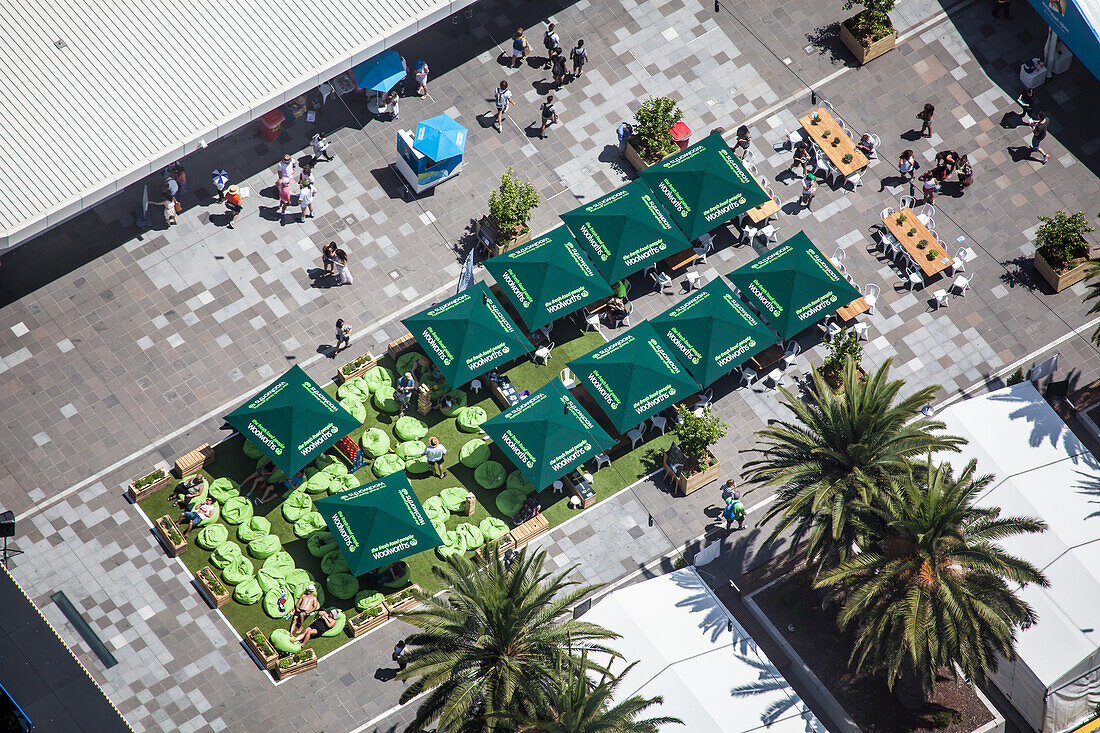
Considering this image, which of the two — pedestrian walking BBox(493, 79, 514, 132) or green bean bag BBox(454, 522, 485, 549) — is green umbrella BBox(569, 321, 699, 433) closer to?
green bean bag BBox(454, 522, 485, 549)

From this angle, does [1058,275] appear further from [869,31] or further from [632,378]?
[632,378]

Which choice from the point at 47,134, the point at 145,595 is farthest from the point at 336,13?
the point at 145,595

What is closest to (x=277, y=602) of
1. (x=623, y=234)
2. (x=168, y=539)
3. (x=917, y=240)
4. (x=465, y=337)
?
(x=168, y=539)

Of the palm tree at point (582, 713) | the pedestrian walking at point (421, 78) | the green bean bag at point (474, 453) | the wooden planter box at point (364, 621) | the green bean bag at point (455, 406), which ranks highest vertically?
the pedestrian walking at point (421, 78)

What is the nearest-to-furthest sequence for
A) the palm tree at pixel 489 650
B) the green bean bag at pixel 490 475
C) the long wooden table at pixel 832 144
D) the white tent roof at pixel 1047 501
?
the palm tree at pixel 489 650, the white tent roof at pixel 1047 501, the green bean bag at pixel 490 475, the long wooden table at pixel 832 144

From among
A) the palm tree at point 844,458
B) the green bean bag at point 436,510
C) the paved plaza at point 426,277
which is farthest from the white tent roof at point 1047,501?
the green bean bag at point 436,510

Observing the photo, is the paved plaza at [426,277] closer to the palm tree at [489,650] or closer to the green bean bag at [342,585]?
the green bean bag at [342,585]
